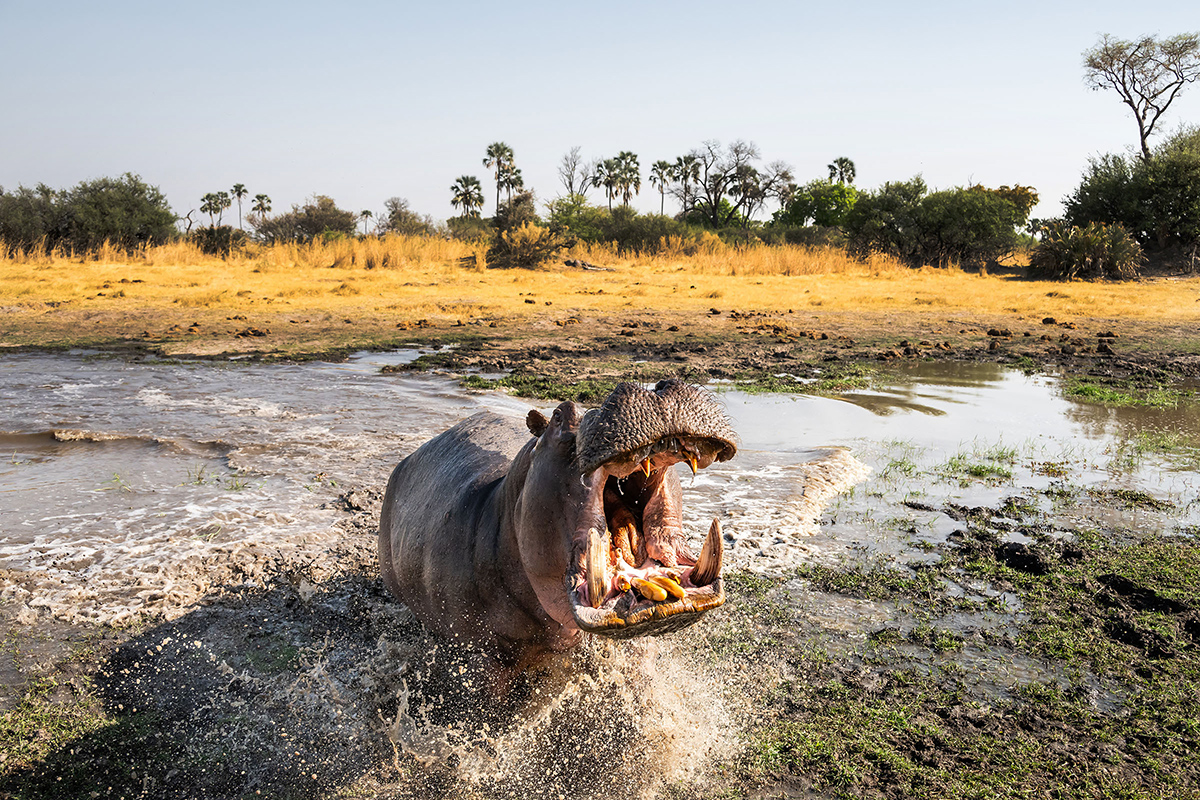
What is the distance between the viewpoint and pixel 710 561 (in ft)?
7.14

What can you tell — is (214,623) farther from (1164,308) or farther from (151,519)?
(1164,308)

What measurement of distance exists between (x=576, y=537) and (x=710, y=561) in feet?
1.25

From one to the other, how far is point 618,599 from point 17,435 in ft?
22.5

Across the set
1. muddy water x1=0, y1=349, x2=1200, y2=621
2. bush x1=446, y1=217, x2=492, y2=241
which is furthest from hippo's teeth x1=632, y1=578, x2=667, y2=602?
bush x1=446, y1=217, x2=492, y2=241

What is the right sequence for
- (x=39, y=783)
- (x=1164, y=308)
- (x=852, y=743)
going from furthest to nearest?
1. (x=1164, y=308)
2. (x=852, y=743)
3. (x=39, y=783)

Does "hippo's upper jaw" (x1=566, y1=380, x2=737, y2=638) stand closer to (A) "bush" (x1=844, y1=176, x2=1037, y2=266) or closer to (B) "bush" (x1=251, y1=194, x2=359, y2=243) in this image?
(A) "bush" (x1=844, y1=176, x2=1037, y2=266)

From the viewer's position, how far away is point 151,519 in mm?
5164

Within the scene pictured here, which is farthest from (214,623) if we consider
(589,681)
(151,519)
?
(589,681)

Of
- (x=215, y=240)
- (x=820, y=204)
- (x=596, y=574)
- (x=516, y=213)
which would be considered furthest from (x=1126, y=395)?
(x=820, y=204)

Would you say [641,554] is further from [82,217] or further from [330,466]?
[82,217]

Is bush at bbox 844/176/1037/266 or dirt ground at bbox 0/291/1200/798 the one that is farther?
bush at bbox 844/176/1037/266

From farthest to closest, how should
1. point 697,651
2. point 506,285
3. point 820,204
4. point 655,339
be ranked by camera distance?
point 820,204 < point 506,285 < point 655,339 < point 697,651

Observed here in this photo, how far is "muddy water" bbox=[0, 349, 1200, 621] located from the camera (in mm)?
4688

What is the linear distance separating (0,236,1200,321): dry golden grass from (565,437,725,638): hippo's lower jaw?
44.7 ft
